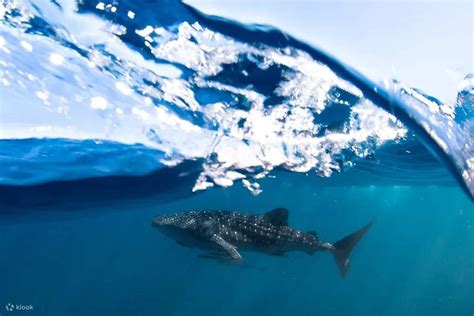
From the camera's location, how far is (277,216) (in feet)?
31.4

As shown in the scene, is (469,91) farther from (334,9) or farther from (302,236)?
(302,236)

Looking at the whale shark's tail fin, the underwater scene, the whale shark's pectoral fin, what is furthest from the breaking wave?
the whale shark's pectoral fin

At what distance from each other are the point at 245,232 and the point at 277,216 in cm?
95

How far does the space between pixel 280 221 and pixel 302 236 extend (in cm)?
94

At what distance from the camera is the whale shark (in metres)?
9.30

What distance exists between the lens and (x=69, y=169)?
1659 centimetres

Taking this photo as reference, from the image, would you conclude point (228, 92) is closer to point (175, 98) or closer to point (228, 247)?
point (175, 98)

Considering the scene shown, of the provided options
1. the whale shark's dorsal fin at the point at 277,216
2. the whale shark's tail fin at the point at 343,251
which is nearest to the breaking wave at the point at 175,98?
the whale shark's dorsal fin at the point at 277,216

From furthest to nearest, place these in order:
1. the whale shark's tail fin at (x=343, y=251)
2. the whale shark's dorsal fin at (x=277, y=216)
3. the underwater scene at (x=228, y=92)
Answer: the whale shark's tail fin at (x=343, y=251) < the whale shark's dorsal fin at (x=277, y=216) < the underwater scene at (x=228, y=92)

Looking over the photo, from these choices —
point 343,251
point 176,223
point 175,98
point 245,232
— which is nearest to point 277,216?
point 245,232

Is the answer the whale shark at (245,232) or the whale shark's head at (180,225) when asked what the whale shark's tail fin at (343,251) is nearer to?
the whale shark at (245,232)

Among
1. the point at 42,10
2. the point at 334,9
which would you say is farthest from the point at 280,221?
the point at 42,10

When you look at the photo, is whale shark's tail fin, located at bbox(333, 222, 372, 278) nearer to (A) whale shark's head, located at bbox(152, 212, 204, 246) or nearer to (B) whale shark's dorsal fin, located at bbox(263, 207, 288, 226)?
(B) whale shark's dorsal fin, located at bbox(263, 207, 288, 226)

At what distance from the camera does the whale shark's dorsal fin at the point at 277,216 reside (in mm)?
9539
